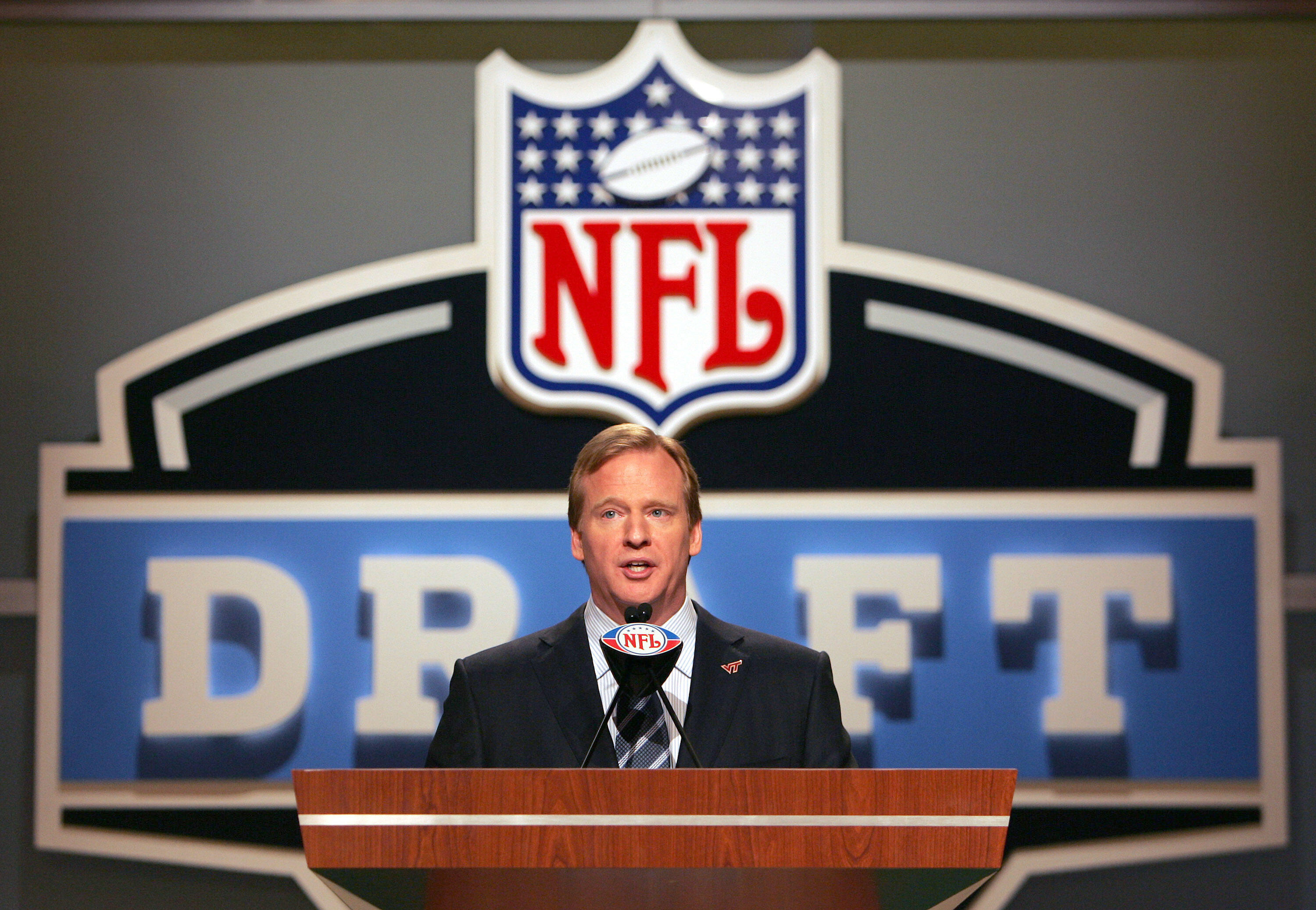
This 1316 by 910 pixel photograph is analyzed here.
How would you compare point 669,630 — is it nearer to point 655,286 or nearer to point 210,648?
point 655,286

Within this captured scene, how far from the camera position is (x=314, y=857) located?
1.30 m

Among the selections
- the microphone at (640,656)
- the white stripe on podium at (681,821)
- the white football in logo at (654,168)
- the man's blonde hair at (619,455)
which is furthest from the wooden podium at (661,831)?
the white football in logo at (654,168)

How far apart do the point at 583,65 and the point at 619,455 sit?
1857mm

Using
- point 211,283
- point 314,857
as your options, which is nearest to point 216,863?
point 211,283

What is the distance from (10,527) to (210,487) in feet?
1.94

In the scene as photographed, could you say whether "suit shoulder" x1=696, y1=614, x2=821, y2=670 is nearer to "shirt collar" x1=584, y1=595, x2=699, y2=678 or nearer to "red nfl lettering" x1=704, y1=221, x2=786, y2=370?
"shirt collar" x1=584, y1=595, x2=699, y2=678

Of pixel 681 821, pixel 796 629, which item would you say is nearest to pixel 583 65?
pixel 796 629

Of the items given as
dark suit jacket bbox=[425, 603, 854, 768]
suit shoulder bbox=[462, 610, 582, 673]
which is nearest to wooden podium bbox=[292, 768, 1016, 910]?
dark suit jacket bbox=[425, 603, 854, 768]

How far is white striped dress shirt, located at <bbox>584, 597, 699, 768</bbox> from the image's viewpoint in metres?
1.85

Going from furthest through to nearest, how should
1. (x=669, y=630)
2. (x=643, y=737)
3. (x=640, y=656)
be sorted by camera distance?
1. (x=669, y=630)
2. (x=643, y=737)
3. (x=640, y=656)

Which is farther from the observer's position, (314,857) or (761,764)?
(761,764)

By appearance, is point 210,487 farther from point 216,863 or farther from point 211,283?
point 216,863

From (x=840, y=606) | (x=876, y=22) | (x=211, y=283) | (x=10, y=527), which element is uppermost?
(x=876, y=22)

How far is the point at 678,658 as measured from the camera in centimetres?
181
